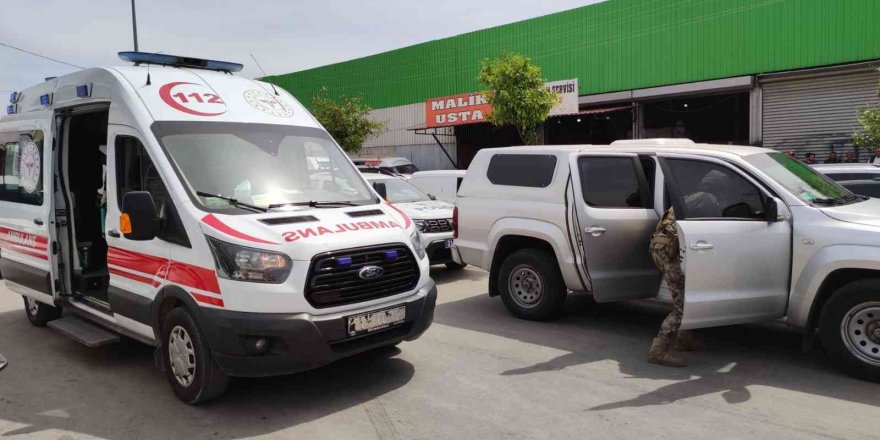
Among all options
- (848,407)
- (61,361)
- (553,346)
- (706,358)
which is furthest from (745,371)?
(61,361)

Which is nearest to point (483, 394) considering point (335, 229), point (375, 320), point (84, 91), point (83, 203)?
point (375, 320)

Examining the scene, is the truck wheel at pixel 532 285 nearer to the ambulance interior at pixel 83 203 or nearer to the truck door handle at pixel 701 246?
the truck door handle at pixel 701 246

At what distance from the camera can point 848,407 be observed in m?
4.44

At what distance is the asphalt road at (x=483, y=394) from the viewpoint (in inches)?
166

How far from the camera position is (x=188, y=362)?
180 inches

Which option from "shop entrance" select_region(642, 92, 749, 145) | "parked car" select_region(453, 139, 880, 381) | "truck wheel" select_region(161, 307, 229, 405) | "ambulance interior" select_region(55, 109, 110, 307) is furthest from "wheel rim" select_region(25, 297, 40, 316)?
"shop entrance" select_region(642, 92, 749, 145)

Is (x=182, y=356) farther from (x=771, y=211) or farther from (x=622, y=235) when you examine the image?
(x=771, y=211)

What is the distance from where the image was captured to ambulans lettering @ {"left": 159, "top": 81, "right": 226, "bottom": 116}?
516 cm

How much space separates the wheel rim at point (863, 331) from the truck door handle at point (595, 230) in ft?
7.12

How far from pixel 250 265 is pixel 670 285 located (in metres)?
3.53

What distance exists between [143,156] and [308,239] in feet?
5.65

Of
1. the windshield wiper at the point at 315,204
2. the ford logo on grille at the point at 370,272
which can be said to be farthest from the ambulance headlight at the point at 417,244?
the windshield wiper at the point at 315,204

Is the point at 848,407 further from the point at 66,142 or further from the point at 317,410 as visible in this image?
the point at 66,142

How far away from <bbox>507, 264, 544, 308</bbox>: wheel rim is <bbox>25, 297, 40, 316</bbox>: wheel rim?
5.36m
